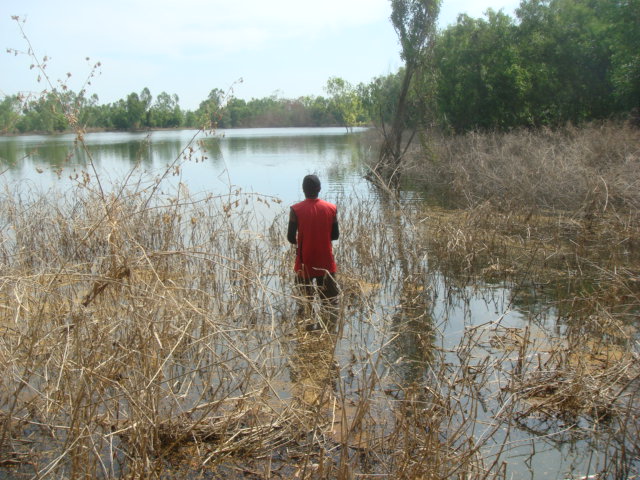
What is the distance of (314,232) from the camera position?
5660 mm

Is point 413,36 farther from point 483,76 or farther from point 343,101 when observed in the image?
point 343,101

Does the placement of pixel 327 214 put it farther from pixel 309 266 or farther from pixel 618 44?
pixel 618 44

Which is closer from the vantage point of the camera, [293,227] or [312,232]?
[312,232]

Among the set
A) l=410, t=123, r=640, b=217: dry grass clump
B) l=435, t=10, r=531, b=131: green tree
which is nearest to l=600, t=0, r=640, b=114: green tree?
l=435, t=10, r=531, b=131: green tree

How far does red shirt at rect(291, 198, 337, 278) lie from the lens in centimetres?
564

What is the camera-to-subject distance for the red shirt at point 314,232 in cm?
564

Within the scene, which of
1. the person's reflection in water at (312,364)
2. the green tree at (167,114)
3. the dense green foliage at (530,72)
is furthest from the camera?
A: the green tree at (167,114)

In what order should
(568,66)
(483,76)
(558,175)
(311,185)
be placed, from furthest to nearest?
(483,76) → (568,66) → (558,175) → (311,185)

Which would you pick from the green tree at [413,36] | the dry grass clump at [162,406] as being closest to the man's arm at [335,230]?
the dry grass clump at [162,406]

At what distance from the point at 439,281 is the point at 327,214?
2899mm

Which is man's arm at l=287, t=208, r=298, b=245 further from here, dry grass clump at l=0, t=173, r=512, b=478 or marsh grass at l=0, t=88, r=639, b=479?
dry grass clump at l=0, t=173, r=512, b=478

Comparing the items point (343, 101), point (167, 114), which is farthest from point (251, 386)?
point (343, 101)

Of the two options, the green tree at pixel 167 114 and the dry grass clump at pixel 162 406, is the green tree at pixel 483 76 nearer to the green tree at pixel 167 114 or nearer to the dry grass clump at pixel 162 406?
the dry grass clump at pixel 162 406

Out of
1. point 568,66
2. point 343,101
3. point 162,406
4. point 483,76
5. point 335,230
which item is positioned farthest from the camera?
point 343,101
